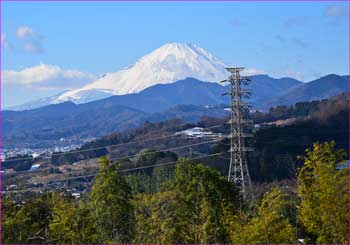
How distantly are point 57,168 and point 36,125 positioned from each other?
137 meters

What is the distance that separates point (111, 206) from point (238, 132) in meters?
9.25

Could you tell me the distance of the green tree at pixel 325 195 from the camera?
1216 cm

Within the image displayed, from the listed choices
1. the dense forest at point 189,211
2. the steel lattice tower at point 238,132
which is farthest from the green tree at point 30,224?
the steel lattice tower at point 238,132

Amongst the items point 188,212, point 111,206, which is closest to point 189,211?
point 188,212

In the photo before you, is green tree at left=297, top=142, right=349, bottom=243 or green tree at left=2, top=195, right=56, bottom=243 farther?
green tree at left=2, top=195, right=56, bottom=243

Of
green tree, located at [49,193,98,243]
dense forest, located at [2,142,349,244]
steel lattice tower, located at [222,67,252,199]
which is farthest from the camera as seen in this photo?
steel lattice tower, located at [222,67,252,199]

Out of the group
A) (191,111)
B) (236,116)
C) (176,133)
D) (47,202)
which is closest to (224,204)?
(47,202)

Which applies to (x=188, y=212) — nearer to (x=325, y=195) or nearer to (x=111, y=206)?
(x=111, y=206)

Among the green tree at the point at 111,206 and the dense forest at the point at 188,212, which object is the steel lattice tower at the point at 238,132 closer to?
the dense forest at the point at 188,212

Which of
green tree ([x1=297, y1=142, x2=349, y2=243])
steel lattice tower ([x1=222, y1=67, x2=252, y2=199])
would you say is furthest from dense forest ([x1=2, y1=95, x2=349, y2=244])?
steel lattice tower ([x1=222, y1=67, x2=252, y2=199])

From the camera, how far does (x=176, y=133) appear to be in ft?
263

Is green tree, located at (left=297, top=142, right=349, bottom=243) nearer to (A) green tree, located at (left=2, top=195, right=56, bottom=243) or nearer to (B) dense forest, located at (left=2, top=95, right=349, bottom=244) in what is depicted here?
(B) dense forest, located at (left=2, top=95, right=349, bottom=244)

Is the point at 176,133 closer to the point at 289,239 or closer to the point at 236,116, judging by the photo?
the point at 236,116

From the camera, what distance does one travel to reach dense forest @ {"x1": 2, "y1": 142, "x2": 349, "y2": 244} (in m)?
12.6
